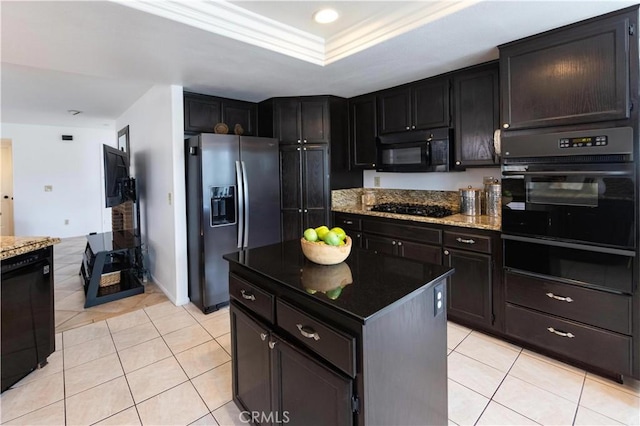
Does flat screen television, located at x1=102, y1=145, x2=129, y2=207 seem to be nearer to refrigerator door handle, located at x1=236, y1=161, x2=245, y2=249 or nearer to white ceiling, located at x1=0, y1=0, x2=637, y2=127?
white ceiling, located at x1=0, y1=0, x2=637, y2=127

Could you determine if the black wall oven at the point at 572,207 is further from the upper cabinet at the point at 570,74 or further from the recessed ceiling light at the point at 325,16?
the recessed ceiling light at the point at 325,16

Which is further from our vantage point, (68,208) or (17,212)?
(68,208)

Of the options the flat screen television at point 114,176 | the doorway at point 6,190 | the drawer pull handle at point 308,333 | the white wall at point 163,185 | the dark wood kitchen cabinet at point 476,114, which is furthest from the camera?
the doorway at point 6,190

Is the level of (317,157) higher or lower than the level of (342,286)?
higher

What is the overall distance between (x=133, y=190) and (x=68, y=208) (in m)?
3.79

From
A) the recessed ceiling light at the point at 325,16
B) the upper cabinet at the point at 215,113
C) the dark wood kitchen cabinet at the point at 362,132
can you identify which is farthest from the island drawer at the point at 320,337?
the upper cabinet at the point at 215,113

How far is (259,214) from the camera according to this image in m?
3.58

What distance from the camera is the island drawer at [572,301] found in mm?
2021

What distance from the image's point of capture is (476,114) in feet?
9.45

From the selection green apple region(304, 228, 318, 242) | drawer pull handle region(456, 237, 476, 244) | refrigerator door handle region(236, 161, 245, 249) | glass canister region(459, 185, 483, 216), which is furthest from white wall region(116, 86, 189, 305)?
glass canister region(459, 185, 483, 216)

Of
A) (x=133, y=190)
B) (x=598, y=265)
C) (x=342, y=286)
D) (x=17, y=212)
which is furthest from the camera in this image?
(x=17, y=212)

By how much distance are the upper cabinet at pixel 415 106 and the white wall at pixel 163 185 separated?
2161mm

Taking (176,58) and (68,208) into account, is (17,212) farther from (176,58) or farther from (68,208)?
(176,58)

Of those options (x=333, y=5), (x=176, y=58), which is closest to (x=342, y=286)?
(x=333, y=5)
